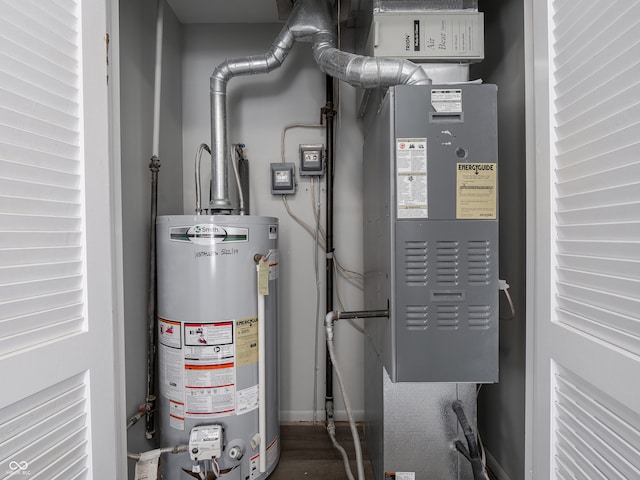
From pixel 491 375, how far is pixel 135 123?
64.4 inches

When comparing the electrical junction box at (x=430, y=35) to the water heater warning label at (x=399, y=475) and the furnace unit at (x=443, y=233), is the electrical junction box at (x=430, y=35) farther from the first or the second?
the water heater warning label at (x=399, y=475)

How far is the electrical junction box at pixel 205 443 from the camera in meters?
1.07

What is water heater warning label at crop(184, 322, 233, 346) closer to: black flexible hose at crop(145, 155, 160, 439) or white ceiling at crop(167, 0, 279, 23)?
black flexible hose at crop(145, 155, 160, 439)

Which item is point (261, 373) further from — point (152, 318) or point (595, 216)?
point (595, 216)

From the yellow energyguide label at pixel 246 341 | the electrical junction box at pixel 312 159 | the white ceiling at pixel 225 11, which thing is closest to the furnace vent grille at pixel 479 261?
the yellow energyguide label at pixel 246 341

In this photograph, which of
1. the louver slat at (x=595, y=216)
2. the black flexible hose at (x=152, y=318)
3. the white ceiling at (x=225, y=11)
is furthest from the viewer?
the white ceiling at (x=225, y=11)

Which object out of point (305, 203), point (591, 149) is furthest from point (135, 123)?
point (591, 149)

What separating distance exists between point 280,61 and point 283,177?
0.56 meters

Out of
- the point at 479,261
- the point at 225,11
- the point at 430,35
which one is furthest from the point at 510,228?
the point at 225,11

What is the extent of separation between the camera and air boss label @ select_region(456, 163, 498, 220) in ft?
2.81

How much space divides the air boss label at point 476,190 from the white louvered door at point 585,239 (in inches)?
3.9

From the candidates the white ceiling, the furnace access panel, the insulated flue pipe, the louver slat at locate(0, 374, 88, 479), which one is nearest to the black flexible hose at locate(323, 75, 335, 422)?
the insulated flue pipe

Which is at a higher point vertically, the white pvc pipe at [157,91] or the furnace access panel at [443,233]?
the white pvc pipe at [157,91]

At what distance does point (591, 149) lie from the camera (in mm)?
611
